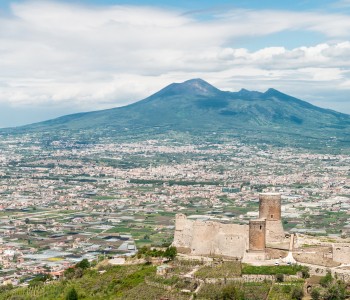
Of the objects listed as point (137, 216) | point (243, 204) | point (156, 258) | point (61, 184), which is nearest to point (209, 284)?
point (156, 258)

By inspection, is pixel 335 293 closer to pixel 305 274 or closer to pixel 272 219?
pixel 305 274

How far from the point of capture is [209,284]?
111ft

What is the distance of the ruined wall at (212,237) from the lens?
125 ft

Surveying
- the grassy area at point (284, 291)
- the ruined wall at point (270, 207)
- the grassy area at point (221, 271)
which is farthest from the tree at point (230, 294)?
the ruined wall at point (270, 207)

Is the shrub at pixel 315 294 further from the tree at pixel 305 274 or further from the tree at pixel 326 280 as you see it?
the tree at pixel 305 274

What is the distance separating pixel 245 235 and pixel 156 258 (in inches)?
234

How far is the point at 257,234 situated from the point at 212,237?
3245mm

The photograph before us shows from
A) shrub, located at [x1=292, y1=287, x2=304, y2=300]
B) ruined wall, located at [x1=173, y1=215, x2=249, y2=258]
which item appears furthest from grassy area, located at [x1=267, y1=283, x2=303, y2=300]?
ruined wall, located at [x1=173, y1=215, x2=249, y2=258]

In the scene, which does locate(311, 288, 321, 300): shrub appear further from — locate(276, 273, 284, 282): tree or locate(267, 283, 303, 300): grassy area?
locate(276, 273, 284, 282): tree

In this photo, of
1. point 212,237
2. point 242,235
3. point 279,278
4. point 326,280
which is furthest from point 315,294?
point 212,237

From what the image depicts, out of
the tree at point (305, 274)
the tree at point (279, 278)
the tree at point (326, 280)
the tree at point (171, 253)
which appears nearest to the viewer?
the tree at point (326, 280)

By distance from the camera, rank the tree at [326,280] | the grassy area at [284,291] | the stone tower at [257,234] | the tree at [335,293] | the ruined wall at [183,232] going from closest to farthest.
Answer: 1. the tree at [335,293]
2. the grassy area at [284,291]
3. the tree at [326,280]
4. the stone tower at [257,234]
5. the ruined wall at [183,232]

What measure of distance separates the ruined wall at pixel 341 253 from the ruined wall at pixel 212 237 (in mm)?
4633

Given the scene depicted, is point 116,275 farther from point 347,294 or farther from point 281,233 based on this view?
point 347,294
